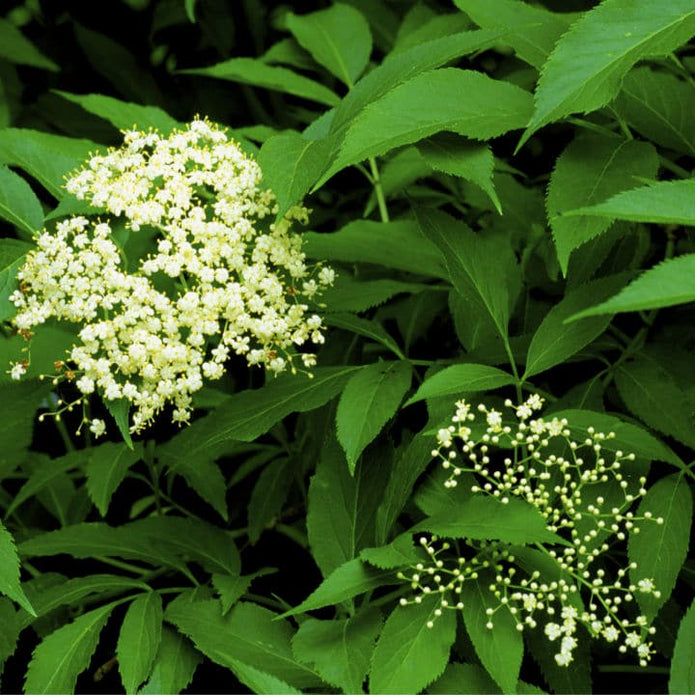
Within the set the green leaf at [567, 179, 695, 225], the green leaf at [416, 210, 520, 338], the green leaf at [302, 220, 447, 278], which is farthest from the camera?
the green leaf at [302, 220, 447, 278]

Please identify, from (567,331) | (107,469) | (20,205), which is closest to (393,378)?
(567,331)

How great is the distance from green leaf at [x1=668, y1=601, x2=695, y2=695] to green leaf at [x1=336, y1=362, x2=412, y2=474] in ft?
1.86

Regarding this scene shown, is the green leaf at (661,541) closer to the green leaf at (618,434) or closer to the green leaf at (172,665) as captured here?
the green leaf at (618,434)

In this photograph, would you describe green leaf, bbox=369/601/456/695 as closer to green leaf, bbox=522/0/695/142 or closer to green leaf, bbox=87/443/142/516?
green leaf, bbox=87/443/142/516

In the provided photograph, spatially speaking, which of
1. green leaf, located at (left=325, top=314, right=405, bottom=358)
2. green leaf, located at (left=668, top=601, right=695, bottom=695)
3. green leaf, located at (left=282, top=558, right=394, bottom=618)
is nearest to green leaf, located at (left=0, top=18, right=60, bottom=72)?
green leaf, located at (left=325, top=314, right=405, bottom=358)

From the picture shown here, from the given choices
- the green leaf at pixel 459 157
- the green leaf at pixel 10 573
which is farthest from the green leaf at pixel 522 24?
the green leaf at pixel 10 573

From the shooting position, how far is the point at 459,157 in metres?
1.63

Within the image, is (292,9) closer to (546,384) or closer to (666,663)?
(546,384)

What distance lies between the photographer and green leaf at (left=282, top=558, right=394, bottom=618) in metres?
1.54

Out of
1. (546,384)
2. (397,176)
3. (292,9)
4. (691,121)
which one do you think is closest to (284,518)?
(546,384)

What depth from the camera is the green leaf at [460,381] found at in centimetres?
157

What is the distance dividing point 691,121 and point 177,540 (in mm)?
1267

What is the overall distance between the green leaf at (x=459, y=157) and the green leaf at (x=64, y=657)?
3.33 ft

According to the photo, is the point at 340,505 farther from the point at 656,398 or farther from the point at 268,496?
the point at 656,398
